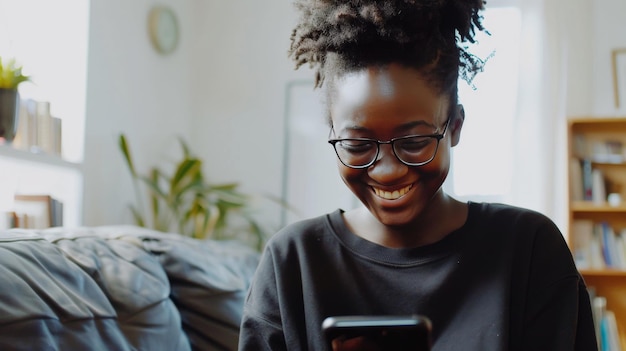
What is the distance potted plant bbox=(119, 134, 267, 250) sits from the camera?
132 inches

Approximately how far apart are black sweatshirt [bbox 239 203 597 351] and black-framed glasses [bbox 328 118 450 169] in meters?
0.16

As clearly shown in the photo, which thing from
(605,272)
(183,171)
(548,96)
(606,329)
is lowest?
(606,329)

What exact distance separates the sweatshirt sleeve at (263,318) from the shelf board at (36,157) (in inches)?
64.0

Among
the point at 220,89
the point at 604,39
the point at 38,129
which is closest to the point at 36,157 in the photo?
the point at 38,129

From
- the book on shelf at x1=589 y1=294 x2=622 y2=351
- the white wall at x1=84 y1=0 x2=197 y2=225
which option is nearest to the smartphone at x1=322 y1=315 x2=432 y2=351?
the white wall at x1=84 y1=0 x2=197 y2=225

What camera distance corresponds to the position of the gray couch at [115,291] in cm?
116

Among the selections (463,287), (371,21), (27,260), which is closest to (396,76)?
(371,21)

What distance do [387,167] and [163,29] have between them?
2936mm

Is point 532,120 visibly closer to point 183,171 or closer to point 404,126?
point 183,171

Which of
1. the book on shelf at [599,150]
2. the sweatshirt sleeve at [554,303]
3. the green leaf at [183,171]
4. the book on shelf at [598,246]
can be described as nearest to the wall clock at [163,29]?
the green leaf at [183,171]

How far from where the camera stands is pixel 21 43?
285cm

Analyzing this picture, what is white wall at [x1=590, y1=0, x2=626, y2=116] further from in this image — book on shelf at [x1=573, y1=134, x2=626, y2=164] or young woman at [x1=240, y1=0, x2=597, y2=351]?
young woman at [x1=240, y1=0, x2=597, y2=351]

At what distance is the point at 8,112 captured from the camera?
7.96 ft

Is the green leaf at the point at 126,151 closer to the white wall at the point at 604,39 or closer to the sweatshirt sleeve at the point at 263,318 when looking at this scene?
Answer: the sweatshirt sleeve at the point at 263,318
